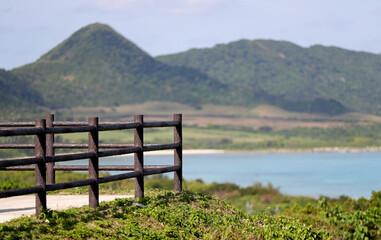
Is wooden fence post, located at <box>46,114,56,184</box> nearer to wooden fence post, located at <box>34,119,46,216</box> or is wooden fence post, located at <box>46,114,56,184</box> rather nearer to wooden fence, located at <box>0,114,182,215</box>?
wooden fence, located at <box>0,114,182,215</box>

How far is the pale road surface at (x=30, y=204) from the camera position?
443 inches

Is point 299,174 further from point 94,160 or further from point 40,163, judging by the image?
point 40,163

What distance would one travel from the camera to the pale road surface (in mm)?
11258

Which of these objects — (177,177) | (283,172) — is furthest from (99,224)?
(283,172)

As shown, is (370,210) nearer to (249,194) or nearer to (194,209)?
(194,209)

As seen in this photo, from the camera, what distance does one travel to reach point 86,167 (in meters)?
14.2

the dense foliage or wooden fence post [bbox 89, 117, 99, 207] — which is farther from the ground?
wooden fence post [bbox 89, 117, 99, 207]

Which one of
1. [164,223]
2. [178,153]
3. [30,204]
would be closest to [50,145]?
[30,204]

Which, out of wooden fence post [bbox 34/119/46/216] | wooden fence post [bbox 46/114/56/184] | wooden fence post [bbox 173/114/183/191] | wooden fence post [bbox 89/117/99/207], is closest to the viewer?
wooden fence post [bbox 34/119/46/216]

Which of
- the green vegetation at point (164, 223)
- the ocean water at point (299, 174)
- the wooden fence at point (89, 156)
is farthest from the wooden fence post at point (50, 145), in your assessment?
the ocean water at point (299, 174)

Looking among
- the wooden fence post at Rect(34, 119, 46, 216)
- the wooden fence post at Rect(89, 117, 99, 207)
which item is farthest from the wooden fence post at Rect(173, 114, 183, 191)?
the wooden fence post at Rect(34, 119, 46, 216)

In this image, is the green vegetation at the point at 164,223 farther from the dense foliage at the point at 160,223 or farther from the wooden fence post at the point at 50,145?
the wooden fence post at the point at 50,145

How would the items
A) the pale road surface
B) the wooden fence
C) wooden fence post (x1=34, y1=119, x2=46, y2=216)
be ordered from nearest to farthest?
1. the wooden fence
2. wooden fence post (x1=34, y1=119, x2=46, y2=216)
3. the pale road surface

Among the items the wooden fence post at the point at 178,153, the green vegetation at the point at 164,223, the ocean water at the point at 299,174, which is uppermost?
the wooden fence post at the point at 178,153
